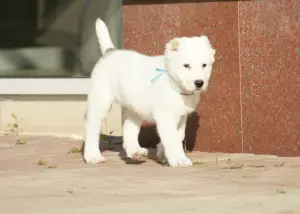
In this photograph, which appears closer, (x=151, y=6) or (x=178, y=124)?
(x=178, y=124)

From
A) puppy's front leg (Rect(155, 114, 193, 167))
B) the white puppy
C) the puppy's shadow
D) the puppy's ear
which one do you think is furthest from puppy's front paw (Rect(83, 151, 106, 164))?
the puppy's ear

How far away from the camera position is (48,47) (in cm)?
1055

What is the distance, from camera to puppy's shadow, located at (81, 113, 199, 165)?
8269 millimetres

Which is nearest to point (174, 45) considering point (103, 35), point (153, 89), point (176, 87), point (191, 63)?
point (191, 63)

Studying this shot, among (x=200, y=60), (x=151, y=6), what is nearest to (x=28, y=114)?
(x=151, y=6)

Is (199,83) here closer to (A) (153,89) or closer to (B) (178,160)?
(A) (153,89)

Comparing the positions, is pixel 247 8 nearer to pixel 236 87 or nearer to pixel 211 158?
pixel 236 87

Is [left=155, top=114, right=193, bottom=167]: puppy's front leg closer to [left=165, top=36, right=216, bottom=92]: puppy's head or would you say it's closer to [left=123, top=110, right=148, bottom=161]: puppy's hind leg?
[left=165, top=36, right=216, bottom=92]: puppy's head

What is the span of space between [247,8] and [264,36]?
0.32 meters

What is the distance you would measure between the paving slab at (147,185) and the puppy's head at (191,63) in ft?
2.39

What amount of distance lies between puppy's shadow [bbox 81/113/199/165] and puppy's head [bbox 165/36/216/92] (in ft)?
3.25

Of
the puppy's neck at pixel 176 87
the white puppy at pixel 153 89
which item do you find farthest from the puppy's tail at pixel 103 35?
the puppy's neck at pixel 176 87

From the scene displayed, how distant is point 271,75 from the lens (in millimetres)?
7988

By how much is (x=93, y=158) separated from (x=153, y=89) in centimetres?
89
